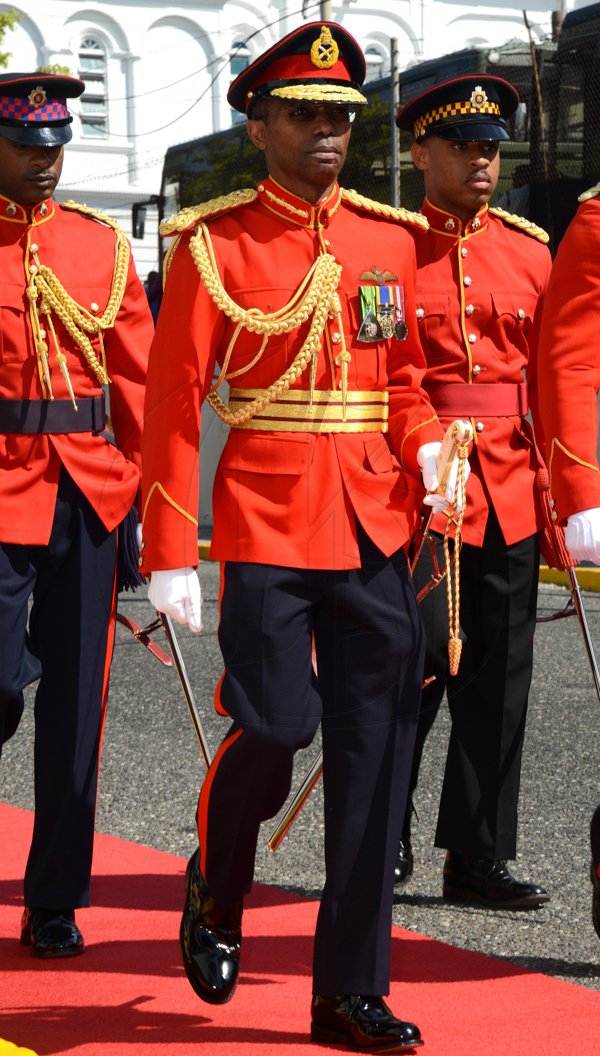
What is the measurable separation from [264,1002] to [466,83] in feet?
7.92

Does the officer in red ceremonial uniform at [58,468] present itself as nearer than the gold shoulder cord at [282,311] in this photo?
No

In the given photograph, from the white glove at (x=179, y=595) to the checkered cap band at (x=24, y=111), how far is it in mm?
1263

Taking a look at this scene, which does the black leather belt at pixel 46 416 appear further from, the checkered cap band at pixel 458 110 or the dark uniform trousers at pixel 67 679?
the checkered cap band at pixel 458 110

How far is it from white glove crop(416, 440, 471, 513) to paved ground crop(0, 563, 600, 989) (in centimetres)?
122

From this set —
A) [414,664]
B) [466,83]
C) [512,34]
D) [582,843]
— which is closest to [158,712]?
[582,843]

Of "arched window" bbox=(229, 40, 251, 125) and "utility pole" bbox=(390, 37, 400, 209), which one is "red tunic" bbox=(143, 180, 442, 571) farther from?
"arched window" bbox=(229, 40, 251, 125)

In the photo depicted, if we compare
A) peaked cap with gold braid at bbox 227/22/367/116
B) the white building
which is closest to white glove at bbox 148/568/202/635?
peaked cap with gold braid at bbox 227/22/367/116

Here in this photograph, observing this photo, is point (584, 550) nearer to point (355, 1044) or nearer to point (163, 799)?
point (355, 1044)

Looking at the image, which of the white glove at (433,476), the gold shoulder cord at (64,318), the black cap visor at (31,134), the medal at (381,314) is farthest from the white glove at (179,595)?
the black cap visor at (31,134)

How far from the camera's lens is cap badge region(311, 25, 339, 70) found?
11.4 feet

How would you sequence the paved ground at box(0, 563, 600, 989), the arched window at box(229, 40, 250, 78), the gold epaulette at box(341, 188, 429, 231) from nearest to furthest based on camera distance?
the gold epaulette at box(341, 188, 429, 231) < the paved ground at box(0, 563, 600, 989) < the arched window at box(229, 40, 250, 78)

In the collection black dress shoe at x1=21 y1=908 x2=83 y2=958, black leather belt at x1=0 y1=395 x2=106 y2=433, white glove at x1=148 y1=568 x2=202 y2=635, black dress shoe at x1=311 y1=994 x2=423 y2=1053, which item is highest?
black leather belt at x1=0 y1=395 x2=106 y2=433

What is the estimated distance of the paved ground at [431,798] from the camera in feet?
14.2

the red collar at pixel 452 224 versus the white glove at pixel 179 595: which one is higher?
the red collar at pixel 452 224
